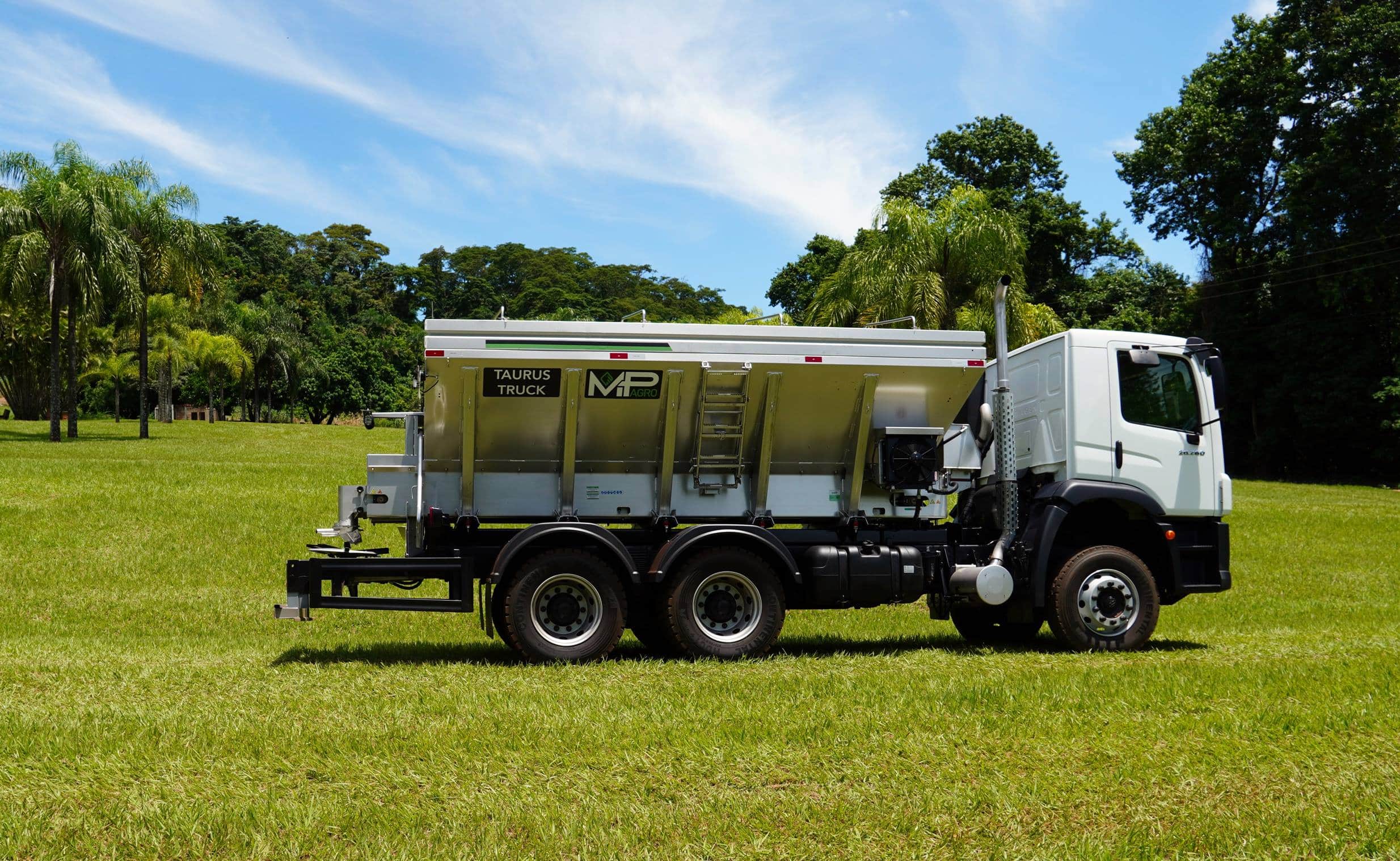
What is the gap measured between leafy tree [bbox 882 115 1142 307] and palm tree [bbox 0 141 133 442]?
34.3 meters

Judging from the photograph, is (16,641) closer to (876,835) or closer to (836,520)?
(836,520)

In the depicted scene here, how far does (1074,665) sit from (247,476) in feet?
64.1

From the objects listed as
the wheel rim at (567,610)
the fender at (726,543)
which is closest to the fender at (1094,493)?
the fender at (726,543)

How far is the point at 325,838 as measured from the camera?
189 inches

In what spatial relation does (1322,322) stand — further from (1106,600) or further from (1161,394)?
(1106,600)

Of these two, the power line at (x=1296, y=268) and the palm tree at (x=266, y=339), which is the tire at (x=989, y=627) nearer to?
the power line at (x=1296, y=268)

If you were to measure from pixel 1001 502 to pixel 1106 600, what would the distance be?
129 centimetres

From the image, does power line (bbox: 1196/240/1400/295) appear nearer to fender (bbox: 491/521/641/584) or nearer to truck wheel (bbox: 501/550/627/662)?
fender (bbox: 491/521/641/584)

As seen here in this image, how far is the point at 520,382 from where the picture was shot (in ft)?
30.6

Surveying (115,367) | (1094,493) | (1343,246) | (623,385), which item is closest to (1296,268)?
(1343,246)

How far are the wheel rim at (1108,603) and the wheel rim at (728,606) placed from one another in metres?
3.01

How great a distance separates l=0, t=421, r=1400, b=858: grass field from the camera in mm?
4926

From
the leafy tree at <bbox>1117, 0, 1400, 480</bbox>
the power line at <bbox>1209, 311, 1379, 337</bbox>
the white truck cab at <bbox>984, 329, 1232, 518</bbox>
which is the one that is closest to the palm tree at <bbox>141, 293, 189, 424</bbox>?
the leafy tree at <bbox>1117, 0, 1400, 480</bbox>

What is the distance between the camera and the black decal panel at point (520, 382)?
9.26 meters
